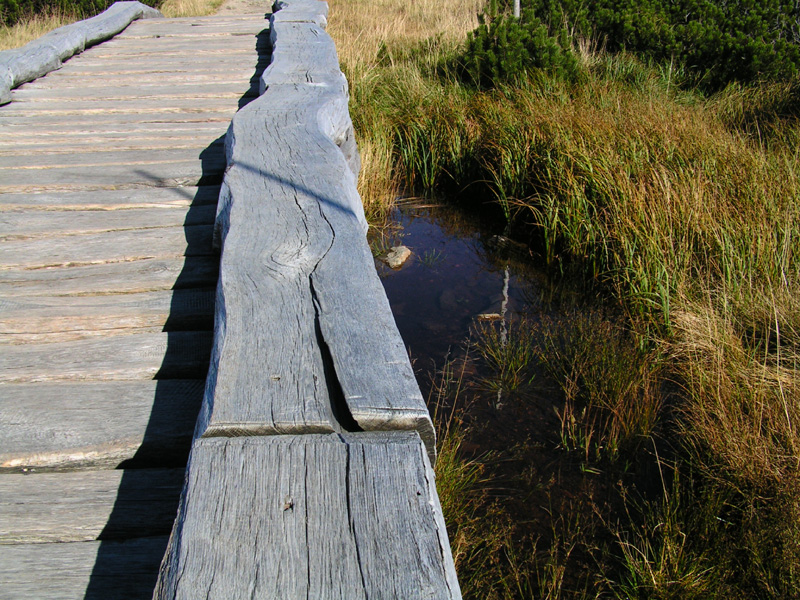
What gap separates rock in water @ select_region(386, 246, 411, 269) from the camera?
14.4 feet

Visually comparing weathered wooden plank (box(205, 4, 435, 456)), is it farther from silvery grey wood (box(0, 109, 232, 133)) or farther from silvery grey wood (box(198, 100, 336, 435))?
silvery grey wood (box(0, 109, 232, 133))

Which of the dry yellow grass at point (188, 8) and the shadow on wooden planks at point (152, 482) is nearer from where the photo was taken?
the shadow on wooden planks at point (152, 482)

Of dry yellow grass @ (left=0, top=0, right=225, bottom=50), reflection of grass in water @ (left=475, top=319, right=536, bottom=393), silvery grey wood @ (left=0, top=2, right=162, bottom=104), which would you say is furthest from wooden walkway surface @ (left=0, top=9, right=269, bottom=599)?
dry yellow grass @ (left=0, top=0, right=225, bottom=50)

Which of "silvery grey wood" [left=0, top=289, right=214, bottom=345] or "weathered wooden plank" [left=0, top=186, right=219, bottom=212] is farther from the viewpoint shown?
"weathered wooden plank" [left=0, top=186, right=219, bottom=212]

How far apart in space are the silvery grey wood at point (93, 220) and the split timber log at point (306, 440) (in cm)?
88

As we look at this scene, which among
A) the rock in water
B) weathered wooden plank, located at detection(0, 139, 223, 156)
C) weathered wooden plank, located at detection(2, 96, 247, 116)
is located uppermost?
weathered wooden plank, located at detection(2, 96, 247, 116)

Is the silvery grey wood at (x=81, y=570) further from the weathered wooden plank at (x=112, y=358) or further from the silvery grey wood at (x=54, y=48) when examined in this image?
the silvery grey wood at (x=54, y=48)

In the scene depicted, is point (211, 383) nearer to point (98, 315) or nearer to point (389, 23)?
point (98, 315)

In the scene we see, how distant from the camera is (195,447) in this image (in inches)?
42.9

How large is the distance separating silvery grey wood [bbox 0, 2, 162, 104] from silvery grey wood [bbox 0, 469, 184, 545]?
3.46 m

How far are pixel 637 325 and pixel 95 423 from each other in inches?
103

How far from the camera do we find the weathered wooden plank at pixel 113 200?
279cm

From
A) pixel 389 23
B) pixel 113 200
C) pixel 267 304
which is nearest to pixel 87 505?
pixel 267 304

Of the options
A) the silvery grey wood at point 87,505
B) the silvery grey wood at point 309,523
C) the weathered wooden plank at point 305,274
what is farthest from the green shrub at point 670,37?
the silvery grey wood at point 309,523
